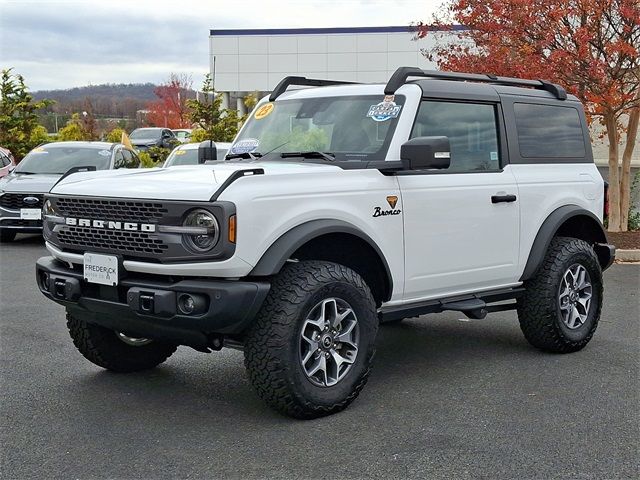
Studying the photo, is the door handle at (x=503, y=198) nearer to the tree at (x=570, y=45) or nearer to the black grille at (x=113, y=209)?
the black grille at (x=113, y=209)

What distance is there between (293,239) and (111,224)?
1.04 m

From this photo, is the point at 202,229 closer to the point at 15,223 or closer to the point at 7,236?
the point at 15,223

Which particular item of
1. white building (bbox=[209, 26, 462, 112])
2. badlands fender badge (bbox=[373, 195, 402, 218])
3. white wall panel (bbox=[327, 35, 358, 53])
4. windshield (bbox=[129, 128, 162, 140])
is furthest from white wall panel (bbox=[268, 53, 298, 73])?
badlands fender badge (bbox=[373, 195, 402, 218])

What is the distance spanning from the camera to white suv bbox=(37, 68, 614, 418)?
4285 mm

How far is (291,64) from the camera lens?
37.2m

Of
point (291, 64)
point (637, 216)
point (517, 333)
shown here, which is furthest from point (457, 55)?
point (291, 64)

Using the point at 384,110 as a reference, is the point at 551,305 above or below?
below

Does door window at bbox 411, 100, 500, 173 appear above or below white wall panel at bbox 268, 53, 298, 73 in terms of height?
below

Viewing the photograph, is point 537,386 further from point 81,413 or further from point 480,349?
point 81,413

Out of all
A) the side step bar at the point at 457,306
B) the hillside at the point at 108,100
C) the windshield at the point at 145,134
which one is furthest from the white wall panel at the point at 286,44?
the side step bar at the point at 457,306

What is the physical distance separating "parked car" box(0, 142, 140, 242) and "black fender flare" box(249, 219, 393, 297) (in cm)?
892

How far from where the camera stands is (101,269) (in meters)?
4.54

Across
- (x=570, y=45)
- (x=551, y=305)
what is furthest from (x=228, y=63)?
(x=551, y=305)

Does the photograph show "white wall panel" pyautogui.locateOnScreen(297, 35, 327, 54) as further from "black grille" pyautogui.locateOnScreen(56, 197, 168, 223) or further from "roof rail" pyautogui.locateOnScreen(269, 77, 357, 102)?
"black grille" pyautogui.locateOnScreen(56, 197, 168, 223)
